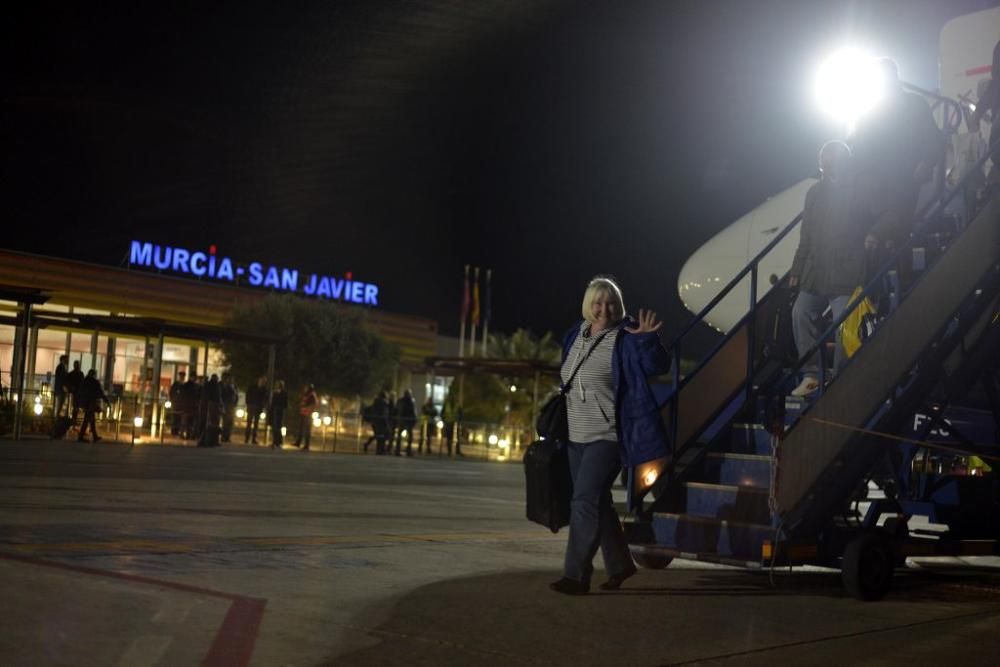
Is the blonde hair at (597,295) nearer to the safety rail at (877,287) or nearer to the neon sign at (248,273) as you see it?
the safety rail at (877,287)

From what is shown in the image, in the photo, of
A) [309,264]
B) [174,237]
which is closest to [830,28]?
[174,237]

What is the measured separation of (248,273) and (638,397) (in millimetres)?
48141

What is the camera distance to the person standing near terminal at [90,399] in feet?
77.4

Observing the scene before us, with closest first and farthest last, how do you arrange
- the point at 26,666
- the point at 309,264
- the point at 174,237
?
1. the point at 26,666
2. the point at 174,237
3. the point at 309,264

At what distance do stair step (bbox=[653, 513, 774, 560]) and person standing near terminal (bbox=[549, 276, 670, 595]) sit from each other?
0.69 metres

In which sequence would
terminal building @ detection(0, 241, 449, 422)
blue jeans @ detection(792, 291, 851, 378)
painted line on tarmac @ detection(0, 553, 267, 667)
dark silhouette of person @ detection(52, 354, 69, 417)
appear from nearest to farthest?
painted line on tarmac @ detection(0, 553, 267, 667) → blue jeans @ detection(792, 291, 851, 378) → dark silhouette of person @ detection(52, 354, 69, 417) → terminal building @ detection(0, 241, 449, 422)

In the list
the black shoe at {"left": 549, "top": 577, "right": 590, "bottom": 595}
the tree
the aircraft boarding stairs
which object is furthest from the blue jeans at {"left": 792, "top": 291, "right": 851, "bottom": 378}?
the tree

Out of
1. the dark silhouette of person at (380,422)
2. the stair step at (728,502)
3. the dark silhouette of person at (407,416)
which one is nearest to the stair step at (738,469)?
the stair step at (728,502)

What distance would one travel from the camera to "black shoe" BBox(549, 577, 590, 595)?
6441 millimetres

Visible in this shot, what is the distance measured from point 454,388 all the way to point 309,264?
60.0 ft

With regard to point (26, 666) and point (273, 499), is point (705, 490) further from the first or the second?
point (273, 499)

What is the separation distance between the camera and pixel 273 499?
12.0 meters

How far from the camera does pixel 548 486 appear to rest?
6.50m

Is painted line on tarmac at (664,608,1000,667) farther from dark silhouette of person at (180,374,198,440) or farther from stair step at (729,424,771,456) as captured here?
dark silhouette of person at (180,374,198,440)
